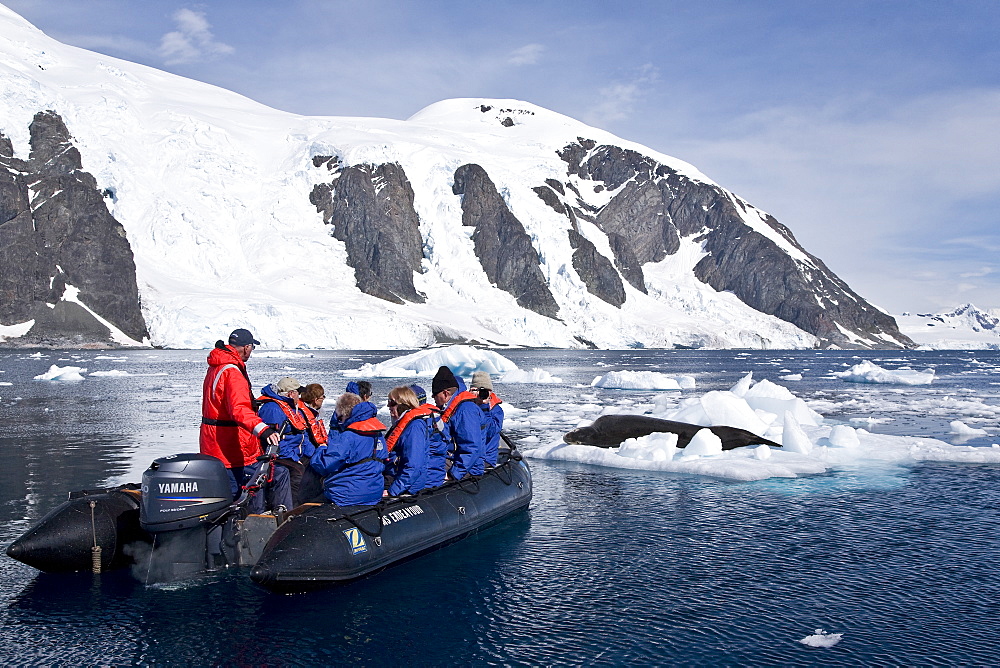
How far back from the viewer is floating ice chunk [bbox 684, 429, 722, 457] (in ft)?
61.2

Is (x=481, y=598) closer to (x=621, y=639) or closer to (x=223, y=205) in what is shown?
(x=621, y=639)

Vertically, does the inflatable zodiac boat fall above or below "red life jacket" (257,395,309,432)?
below

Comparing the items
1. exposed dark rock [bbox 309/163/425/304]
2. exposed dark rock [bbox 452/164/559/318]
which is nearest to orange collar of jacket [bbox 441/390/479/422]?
exposed dark rock [bbox 309/163/425/304]

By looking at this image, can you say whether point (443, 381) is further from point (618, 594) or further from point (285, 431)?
point (618, 594)

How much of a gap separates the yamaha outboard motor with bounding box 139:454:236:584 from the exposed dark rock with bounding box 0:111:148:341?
341 ft

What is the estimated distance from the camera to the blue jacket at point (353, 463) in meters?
9.22

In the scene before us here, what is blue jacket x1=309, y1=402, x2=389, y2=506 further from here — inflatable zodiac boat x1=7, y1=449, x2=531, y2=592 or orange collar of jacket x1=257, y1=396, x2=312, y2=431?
orange collar of jacket x1=257, y1=396, x2=312, y2=431

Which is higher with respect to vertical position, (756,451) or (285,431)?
(285,431)

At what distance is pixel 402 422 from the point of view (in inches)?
401

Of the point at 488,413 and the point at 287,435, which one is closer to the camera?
the point at 287,435

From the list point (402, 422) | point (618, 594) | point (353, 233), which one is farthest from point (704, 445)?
point (353, 233)

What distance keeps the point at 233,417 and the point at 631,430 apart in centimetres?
1336

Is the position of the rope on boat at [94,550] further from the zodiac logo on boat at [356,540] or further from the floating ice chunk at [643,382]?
the floating ice chunk at [643,382]

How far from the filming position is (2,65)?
110 m
